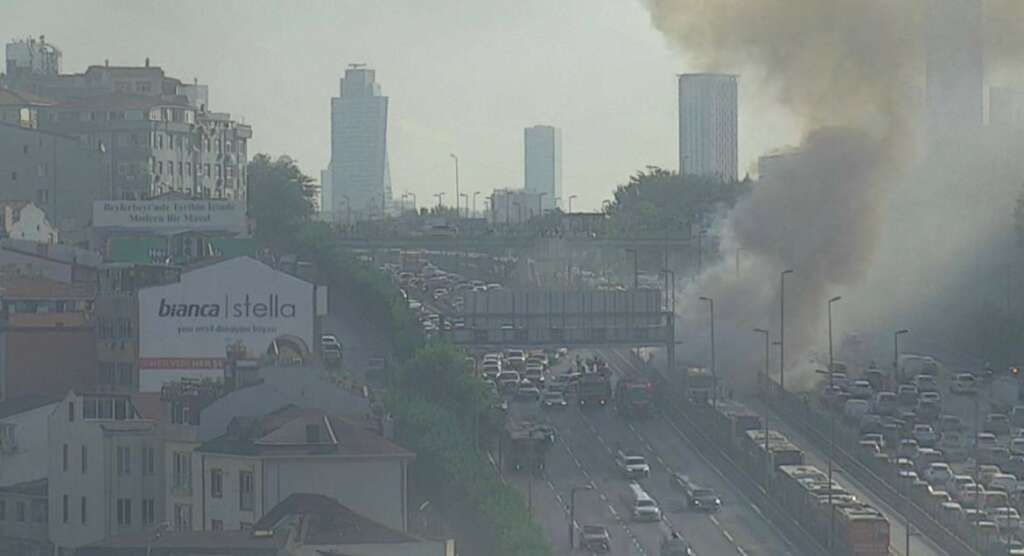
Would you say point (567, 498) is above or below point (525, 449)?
below

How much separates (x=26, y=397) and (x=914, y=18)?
5108 cm

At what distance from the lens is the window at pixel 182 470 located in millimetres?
42281

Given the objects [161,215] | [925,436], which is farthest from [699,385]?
[161,215]

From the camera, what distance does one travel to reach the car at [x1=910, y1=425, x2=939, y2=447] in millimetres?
61688

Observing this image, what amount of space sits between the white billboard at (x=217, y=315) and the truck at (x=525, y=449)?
4.83 metres

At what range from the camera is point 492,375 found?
75750mm

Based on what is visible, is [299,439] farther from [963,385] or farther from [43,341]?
[963,385]

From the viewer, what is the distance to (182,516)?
42.0 meters

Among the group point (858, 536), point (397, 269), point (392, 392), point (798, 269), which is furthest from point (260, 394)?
point (397, 269)

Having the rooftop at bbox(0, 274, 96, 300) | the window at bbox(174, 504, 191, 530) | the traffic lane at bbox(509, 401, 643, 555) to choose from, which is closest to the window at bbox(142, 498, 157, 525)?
the window at bbox(174, 504, 191, 530)

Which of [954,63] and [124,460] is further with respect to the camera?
[954,63]

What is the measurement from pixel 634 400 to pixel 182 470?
25211mm

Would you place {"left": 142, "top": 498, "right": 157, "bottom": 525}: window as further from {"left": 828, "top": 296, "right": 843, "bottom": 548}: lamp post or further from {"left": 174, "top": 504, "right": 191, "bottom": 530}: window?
{"left": 828, "top": 296, "right": 843, "bottom": 548}: lamp post

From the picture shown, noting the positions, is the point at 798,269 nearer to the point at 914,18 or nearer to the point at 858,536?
the point at 914,18
